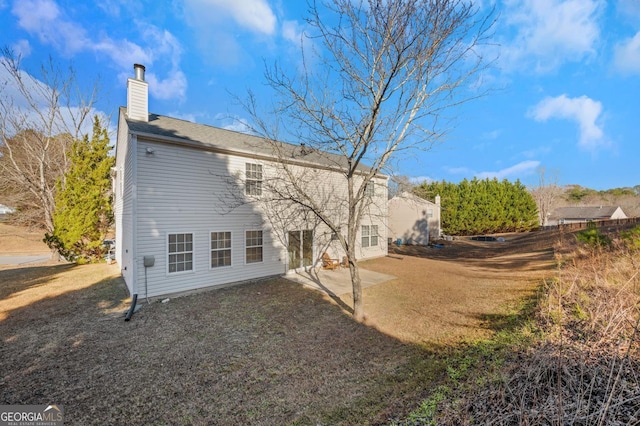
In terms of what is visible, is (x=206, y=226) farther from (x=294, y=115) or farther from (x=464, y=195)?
(x=464, y=195)

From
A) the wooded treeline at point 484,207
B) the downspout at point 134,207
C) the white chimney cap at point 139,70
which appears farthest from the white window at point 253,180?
the wooded treeline at point 484,207

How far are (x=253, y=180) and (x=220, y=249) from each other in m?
2.82

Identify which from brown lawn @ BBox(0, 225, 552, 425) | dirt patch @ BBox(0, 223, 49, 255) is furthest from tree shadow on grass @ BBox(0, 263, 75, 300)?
dirt patch @ BBox(0, 223, 49, 255)

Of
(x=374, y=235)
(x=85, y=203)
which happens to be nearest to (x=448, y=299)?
(x=374, y=235)

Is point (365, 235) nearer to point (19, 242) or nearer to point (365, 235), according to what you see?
point (365, 235)

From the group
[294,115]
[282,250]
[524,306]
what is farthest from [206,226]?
[524,306]

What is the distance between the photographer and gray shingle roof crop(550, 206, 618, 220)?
1593 inches

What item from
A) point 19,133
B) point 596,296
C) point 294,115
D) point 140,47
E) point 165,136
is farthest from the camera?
point 19,133

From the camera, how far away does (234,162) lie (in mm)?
9422

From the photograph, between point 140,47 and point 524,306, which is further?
point 140,47

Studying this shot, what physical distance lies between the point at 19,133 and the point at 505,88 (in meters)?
24.0

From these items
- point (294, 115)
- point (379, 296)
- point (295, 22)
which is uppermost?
point (295, 22)

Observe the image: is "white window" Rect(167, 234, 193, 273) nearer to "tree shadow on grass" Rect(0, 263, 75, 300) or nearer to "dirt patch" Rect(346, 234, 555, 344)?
"tree shadow on grass" Rect(0, 263, 75, 300)

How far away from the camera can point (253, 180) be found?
9836 millimetres
